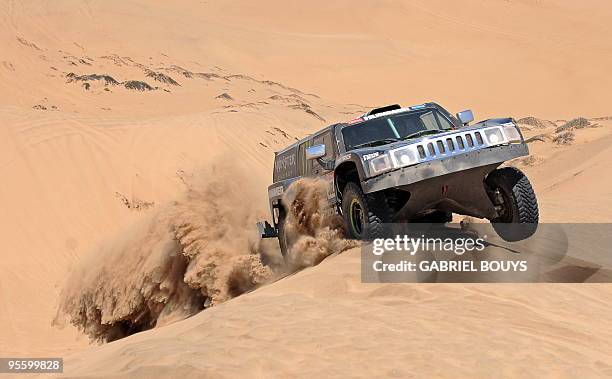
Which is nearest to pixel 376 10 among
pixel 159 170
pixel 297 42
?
pixel 297 42

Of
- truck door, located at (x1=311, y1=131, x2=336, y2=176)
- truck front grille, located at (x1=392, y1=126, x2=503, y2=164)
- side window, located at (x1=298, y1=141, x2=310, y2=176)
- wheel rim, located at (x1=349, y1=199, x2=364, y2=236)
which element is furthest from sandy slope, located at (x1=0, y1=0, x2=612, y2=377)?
side window, located at (x1=298, y1=141, x2=310, y2=176)

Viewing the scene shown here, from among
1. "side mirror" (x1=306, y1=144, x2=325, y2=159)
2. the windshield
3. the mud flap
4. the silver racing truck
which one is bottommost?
the mud flap

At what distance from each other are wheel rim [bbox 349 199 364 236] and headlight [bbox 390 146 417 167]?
721 mm

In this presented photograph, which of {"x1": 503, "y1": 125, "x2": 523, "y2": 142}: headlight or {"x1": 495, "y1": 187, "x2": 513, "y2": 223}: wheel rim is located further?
{"x1": 495, "y1": 187, "x2": 513, "y2": 223}: wheel rim

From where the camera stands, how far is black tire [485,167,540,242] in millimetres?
6875

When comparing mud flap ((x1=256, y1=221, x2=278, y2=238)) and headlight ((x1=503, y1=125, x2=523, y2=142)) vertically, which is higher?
headlight ((x1=503, y1=125, x2=523, y2=142))

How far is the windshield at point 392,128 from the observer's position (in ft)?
25.0

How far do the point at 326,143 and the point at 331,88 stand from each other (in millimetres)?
34785

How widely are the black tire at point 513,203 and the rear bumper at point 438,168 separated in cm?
37

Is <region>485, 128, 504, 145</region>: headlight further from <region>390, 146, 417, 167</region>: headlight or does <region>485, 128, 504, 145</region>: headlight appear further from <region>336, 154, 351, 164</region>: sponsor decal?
<region>336, 154, 351, 164</region>: sponsor decal

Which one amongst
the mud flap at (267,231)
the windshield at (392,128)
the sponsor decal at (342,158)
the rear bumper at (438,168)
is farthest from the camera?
the mud flap at (267,231)

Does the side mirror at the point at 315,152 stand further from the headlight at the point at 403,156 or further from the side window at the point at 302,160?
the side window at the point at 302,160

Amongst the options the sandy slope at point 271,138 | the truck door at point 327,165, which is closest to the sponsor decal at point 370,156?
the truck door at point 327,165

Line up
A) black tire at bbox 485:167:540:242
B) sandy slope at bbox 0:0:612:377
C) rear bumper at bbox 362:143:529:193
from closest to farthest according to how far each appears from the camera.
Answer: sandy slope at bbox 0:0:612:377 < rear bumper at bbox 362:143:529:193 < black tire at bbox 485:167:540:242
